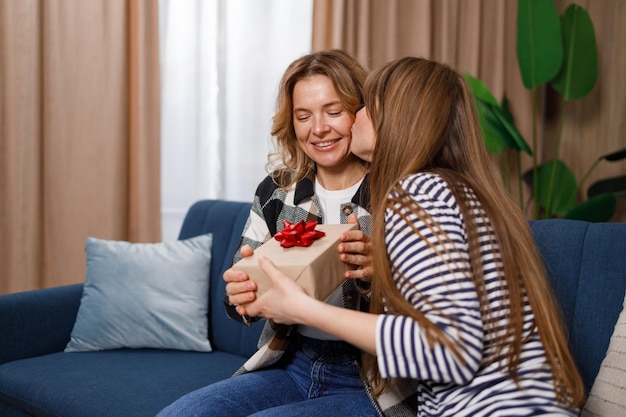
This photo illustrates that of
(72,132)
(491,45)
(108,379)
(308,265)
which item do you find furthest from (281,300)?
(491,45)

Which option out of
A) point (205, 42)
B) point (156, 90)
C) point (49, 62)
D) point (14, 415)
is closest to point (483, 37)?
point (205, 42)

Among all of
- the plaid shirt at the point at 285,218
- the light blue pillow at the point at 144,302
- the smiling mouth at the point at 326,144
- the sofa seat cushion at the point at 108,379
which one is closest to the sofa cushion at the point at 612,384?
the plaid shirt at the point at 285,218

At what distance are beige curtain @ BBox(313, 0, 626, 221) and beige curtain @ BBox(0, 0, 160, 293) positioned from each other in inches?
36.6

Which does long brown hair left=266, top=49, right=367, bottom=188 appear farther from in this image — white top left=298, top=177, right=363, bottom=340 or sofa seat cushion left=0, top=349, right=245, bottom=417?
sofa seat cushion left=0, top=349, right=245, bottom=417

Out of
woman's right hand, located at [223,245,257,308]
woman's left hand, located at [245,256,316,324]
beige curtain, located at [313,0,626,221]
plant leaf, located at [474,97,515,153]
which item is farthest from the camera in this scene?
beige curtain, located at [313,0,626,221]

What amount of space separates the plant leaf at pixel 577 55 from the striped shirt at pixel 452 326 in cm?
231

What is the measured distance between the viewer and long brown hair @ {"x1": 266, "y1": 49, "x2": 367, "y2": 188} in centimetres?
173

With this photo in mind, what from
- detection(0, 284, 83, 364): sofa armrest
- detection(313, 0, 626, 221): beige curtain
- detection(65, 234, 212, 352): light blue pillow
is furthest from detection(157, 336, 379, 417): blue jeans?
detection(313, 0, 626, 221): beige curtain

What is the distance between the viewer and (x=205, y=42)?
3.33 m

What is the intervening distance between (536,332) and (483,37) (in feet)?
9.48

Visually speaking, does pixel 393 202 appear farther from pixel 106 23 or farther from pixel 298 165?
pixel 106 23

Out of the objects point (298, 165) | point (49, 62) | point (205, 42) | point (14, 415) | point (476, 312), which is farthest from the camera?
point (205, 42)

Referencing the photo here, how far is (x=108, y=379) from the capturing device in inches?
78.5

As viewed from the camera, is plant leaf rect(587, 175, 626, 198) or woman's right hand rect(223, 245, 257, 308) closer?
woman's right hand rect(223, 245, 257, 308)
